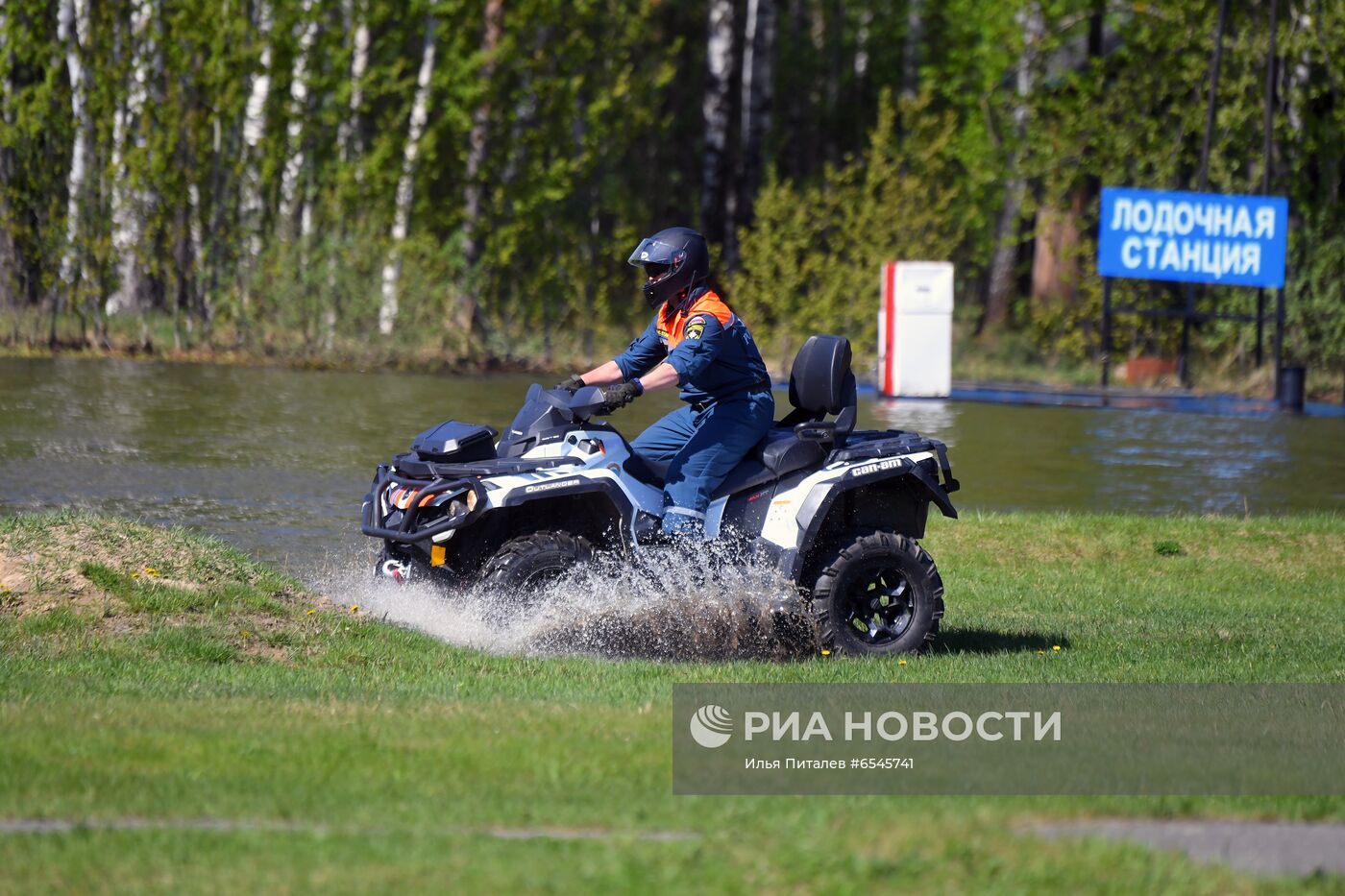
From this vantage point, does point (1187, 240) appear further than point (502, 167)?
No

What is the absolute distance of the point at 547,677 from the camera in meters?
8.09

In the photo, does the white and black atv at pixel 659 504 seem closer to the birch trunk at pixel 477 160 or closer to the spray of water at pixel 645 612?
the spray of water at pixel 645 612

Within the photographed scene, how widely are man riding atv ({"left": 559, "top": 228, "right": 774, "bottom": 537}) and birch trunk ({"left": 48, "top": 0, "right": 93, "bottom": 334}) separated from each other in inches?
690

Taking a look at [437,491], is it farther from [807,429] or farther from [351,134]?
[351,134]

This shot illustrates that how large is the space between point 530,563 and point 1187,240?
823 inches

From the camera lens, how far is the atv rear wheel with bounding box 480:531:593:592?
8.62 meters

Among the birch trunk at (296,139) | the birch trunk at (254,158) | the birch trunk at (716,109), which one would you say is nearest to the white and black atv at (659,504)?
the birch trunk at (254,158)

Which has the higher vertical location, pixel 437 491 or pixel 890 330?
pixel 890 330

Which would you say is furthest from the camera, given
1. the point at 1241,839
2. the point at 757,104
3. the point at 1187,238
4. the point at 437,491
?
the point at 757,104

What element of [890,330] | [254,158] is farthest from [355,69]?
[890,330]

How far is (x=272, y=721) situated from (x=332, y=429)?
41.2 ft

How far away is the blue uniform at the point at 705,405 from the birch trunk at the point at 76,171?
57.8 feet

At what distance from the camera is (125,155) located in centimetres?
2517

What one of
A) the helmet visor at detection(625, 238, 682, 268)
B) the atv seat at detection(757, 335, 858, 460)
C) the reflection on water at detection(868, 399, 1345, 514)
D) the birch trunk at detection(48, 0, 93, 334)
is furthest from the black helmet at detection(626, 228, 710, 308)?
the birch trunk at detection(48, 0, 93, 334)
